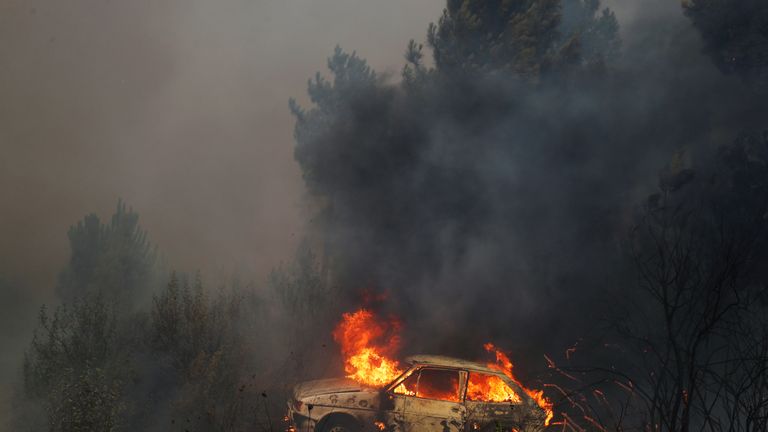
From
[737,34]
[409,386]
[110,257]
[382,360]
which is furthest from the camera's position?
[110,257]

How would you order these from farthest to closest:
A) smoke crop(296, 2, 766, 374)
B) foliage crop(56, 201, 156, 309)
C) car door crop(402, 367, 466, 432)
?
1. foliage crop(56, 201, 156, 309)
2. smoke crop(296, 2, 766, 374)
3. car door crop(402, 367, 466, 432)

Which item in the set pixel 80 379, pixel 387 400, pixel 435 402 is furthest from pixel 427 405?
pixel 80 379

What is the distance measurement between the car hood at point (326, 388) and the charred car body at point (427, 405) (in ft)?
0.05

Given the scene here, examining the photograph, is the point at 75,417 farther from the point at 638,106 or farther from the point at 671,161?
the point at 638,106

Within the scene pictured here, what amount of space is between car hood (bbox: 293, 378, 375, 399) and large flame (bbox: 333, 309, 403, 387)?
127 cm

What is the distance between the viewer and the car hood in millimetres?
7637

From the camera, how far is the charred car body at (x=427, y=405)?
7422 mm

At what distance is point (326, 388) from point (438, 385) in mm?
1676

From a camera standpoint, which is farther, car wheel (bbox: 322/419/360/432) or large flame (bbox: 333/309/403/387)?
large flame (bbox: 333/309/403/387)

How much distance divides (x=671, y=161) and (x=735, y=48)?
12.1 ft

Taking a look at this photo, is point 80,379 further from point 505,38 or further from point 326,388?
point 505,38

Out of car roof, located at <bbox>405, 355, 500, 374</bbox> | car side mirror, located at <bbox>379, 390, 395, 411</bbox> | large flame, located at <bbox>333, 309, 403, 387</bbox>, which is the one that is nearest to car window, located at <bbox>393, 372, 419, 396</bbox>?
car side mirror, located at <bbox>379, 390, 395, 411</bbox>

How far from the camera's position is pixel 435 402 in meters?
7.51

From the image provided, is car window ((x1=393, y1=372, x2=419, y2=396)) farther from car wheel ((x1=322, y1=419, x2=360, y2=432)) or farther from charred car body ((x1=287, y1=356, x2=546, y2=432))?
car wheel ((x1=322, y1=419, x2=360, y2=432))
